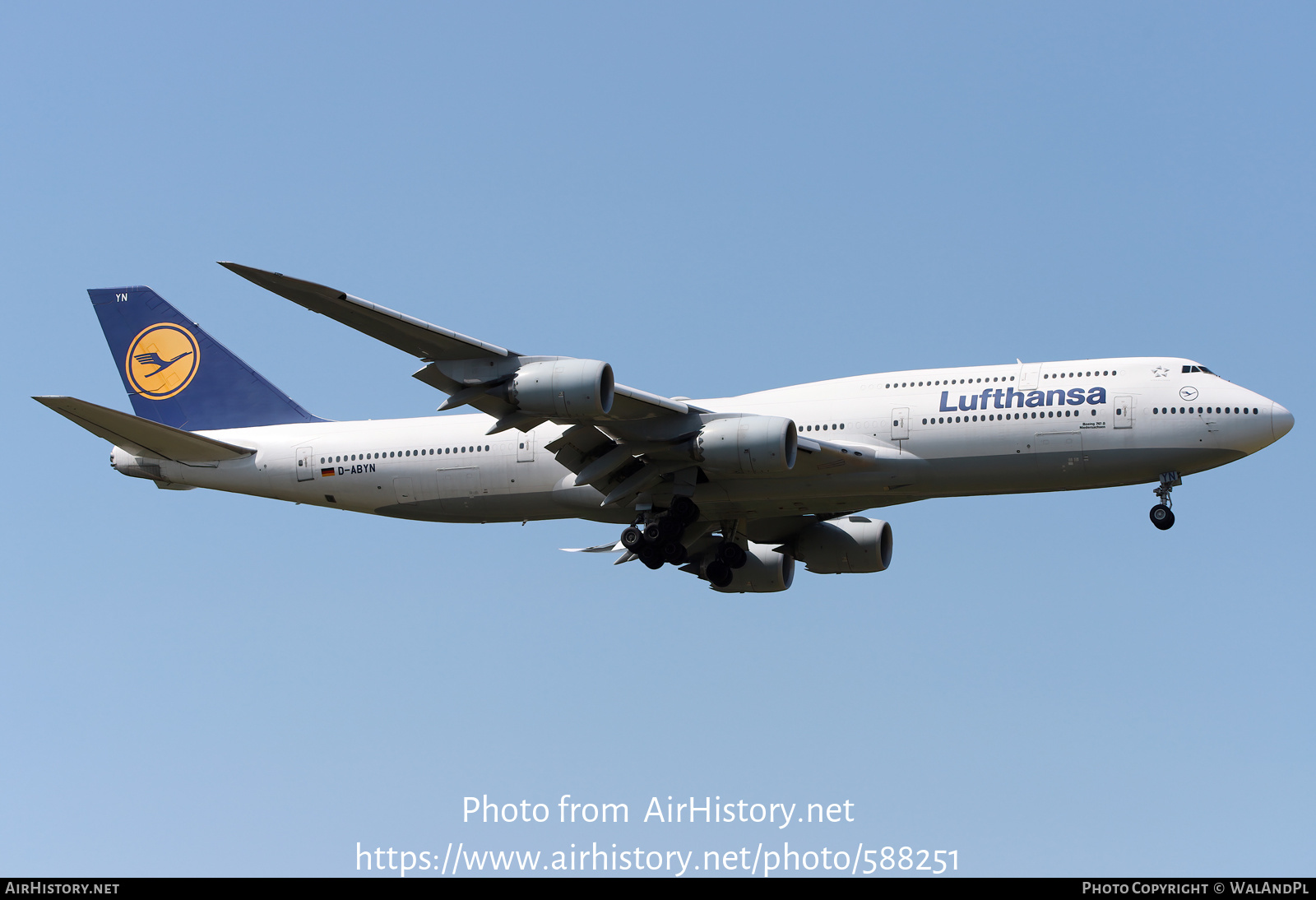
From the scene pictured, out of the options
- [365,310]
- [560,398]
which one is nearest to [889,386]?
[560,398]

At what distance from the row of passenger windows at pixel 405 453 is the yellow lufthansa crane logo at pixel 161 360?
Answer: 573 centimetres

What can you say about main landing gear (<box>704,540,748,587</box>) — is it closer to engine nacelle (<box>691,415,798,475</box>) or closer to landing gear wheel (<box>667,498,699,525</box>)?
landing gear wheel (<box>667,498,699,525</box>)

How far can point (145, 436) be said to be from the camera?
36.2 metres

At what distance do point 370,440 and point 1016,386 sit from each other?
50.5ft

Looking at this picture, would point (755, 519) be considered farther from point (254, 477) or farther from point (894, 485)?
point (254, 477)

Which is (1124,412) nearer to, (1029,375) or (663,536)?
(1029,375)

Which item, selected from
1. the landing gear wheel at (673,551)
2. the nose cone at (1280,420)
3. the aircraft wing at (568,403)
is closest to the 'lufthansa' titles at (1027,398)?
the aircraft wing at (568,403)

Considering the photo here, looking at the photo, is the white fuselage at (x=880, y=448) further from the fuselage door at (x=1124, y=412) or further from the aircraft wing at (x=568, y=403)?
the aircraft wing at (x=568, y=403)

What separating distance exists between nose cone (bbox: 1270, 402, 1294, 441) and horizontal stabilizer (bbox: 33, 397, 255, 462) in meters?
23.8

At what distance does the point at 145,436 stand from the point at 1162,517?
23.7m

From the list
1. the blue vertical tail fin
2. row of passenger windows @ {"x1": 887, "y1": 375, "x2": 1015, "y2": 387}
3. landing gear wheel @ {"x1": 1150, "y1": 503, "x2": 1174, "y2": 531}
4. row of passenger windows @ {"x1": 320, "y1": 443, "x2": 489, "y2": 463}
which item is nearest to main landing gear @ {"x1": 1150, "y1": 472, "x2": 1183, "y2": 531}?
landing gear wheel @ {"x1": 1150, "y1": 503, "x2": 1174, "y2": 531}

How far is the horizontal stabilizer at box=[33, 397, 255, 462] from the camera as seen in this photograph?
33844mm

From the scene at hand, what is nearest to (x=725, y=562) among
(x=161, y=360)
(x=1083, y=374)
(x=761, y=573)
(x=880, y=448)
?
(x=761, y=573)
